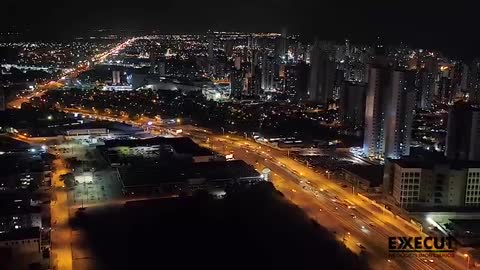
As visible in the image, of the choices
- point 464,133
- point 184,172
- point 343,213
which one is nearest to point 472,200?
point 343,213

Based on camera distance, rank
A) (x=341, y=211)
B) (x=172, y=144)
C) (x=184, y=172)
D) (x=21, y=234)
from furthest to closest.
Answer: (x=172, y=144) < (x=184, y=172) < (x=341, y=211) < (x=21, y=234)

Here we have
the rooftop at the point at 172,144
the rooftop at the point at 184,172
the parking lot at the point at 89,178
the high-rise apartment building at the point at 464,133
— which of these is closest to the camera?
the parking lot at the point at 89,178

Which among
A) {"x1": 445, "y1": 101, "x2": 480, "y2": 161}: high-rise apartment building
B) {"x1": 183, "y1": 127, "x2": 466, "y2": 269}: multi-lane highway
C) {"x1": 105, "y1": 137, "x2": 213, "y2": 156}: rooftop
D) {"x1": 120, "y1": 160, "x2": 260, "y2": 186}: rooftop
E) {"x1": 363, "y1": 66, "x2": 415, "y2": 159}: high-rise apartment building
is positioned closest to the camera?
{"x1": 183, "y1": 127, "x2": 466, "y2": 269}: multi-lane highway

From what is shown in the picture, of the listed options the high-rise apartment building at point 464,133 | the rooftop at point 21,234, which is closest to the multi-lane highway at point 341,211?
the high-rise apartment building at point 464,133

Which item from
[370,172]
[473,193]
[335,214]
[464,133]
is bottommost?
[335,214]

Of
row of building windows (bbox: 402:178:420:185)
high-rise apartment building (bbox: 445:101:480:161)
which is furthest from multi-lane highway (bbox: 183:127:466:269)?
high-rise apartment building (bbox: 445:101:480:161)

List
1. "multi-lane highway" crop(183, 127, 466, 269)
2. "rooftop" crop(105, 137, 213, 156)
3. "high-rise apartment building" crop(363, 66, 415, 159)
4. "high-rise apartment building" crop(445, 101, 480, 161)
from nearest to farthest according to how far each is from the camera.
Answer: "multi-lane highway" crop(183, 127, 466, 269), "high-rise apartment building" crop(445, 101, 480, 161), "high-rise apartment building" crop(363, 66, 415, 159), "rooftop" crop(105, 137, 213, 156)

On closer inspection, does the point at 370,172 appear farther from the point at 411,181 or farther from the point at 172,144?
the point at 172,144

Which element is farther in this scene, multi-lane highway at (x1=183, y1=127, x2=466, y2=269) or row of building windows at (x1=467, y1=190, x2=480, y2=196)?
row of building windows at (x1=467, y1=190, x2=480, y2=196)

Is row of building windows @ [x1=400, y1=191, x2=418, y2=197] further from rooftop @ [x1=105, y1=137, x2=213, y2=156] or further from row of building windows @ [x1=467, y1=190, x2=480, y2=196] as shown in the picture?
rooftop @ [x1=105, y1=137, x2=213, y2=156]

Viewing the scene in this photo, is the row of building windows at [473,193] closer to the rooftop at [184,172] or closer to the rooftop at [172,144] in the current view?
the rooftop at [184,172]

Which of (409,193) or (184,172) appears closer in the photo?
(409,193)
